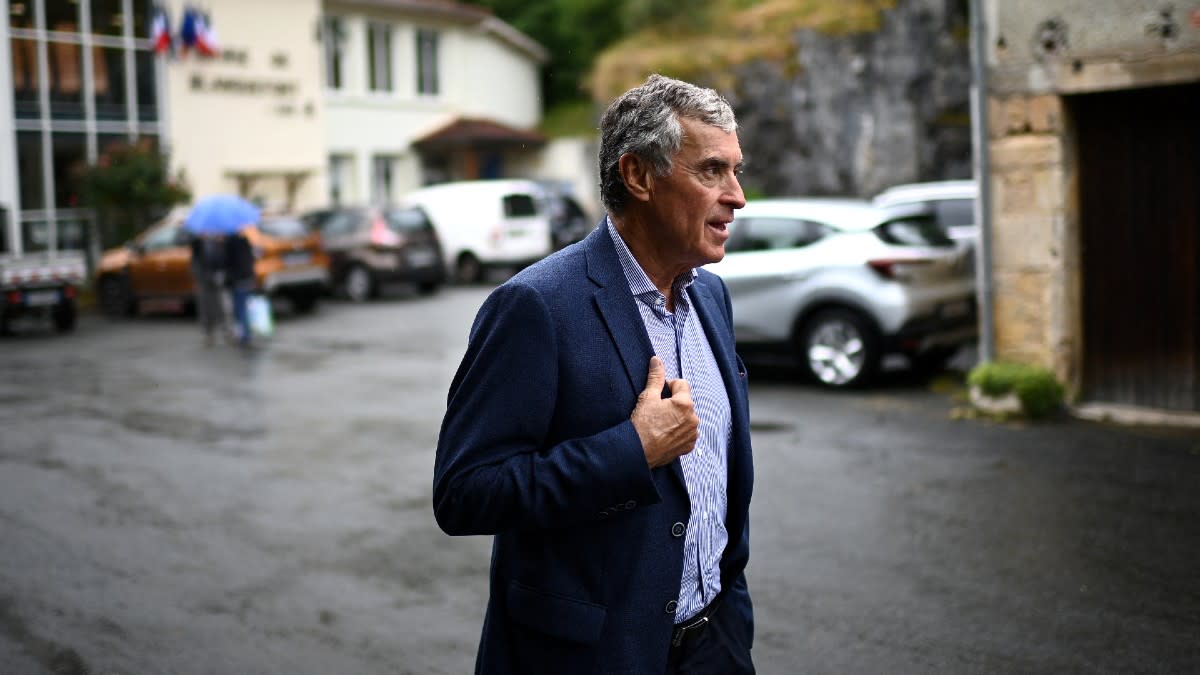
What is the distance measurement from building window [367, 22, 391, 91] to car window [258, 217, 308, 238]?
16537mm

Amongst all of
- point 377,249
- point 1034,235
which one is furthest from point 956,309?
point 377,249

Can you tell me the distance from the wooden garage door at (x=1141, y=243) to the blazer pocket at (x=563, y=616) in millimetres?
8997

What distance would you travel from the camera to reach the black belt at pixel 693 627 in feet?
8.96

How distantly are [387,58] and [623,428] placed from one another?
36802 millimetres

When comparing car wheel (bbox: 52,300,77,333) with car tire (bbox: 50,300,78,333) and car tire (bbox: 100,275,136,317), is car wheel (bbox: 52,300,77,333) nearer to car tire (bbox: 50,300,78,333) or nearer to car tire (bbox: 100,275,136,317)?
car tire (bbox: 50,300,78,333)

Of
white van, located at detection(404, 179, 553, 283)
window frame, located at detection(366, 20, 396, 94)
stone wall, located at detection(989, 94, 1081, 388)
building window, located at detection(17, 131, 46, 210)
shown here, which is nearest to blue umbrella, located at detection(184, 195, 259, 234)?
white van, located at detection(404, 179, 553, 283)

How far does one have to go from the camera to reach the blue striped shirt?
2729mm

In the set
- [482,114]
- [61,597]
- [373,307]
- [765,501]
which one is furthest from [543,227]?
[61,597]

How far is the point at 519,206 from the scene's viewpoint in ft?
87.3

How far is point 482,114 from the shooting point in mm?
42188

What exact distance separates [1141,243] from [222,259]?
11.9 metres

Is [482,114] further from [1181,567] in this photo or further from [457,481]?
[457,481]

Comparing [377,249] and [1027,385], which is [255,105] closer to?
[377,249]

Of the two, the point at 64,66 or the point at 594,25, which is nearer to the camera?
the point at 64,66
